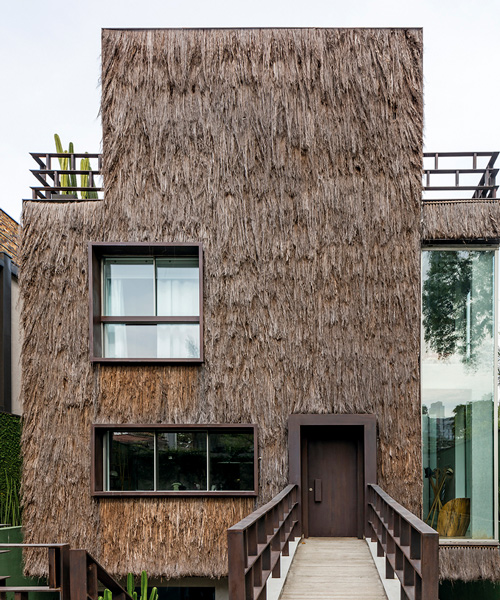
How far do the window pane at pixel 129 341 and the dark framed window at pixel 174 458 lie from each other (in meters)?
1.19

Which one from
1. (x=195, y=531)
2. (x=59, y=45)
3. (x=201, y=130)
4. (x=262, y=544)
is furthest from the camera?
(x=59, y=45)

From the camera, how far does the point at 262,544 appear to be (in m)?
5.91

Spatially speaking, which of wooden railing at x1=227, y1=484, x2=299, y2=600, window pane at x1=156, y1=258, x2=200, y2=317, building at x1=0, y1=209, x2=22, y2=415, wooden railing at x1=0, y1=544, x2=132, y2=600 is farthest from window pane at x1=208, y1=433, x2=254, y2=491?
building at x1=0, y1=209, x2=22, y2=415

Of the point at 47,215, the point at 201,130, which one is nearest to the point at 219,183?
the point at 201,130

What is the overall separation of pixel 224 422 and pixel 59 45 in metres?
27.6

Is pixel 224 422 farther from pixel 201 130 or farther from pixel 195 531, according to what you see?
pixel 201 130

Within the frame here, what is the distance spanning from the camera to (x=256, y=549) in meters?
5.40

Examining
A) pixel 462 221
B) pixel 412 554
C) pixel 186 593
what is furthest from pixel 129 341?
pixel 412 554

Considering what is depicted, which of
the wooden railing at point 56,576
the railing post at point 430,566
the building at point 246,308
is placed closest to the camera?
the railing post at point 430,566

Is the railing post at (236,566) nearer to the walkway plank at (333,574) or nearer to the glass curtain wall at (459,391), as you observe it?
the walkway plank at (333,574)

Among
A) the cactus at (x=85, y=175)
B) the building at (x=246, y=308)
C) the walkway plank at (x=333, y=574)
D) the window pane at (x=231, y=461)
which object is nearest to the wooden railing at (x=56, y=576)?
the walkway plank at (x=333, y=574)

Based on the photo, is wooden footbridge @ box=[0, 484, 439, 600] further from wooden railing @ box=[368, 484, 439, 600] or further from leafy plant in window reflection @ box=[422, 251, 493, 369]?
leafy plant in window reflection @ box=[422, 251, 493, 369]

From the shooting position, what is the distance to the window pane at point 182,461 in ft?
31.6

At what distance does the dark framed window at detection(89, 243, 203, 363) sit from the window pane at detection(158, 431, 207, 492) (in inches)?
50.5
